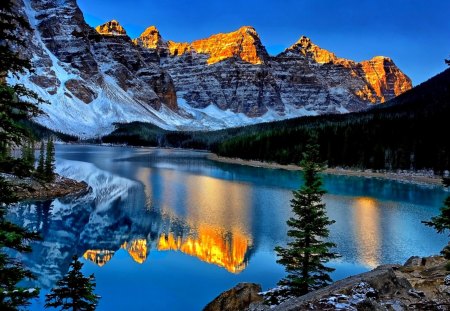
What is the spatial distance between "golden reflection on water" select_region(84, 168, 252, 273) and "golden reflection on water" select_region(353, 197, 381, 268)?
9451 millimetres

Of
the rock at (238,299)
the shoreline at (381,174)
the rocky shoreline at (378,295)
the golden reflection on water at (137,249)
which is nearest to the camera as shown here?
the rocky shoreline at (378,295)

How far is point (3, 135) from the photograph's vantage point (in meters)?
10.1

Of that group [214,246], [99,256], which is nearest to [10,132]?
[99,256]

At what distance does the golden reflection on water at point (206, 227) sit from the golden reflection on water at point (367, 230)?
372 inches

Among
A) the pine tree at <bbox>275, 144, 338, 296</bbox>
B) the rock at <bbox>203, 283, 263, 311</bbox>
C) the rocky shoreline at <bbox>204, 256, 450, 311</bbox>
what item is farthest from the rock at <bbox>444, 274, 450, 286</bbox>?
the rock at <bbox>203, 283, 263, 311</bbox>

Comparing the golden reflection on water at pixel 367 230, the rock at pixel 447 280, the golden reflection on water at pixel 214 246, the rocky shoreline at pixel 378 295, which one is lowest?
the golden reflection on water at pixel 214 246

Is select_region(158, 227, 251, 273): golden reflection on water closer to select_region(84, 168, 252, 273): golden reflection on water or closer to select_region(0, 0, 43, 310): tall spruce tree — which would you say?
select_region(84, 168, 252, 273): golden reflection on water

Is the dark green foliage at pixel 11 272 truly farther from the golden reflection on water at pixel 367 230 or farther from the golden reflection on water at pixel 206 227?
the golden reflection on water at pixel 367 230

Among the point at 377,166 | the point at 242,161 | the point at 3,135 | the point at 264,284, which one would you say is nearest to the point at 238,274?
the point at 264,284

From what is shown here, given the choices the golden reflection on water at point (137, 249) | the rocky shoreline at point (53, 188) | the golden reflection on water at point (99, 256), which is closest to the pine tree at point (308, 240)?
the golden reflection on water at point (137, 249)

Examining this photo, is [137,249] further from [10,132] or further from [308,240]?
[10,132]

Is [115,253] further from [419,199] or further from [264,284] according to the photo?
[419,199]

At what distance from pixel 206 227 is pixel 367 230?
53.5 ft

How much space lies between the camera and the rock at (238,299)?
1959cm
